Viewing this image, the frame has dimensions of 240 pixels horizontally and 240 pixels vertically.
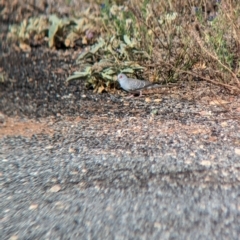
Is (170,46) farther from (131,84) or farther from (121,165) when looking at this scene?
(121,165)

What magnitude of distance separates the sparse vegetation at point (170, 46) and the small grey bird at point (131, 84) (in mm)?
226

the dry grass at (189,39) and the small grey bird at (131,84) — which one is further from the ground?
the dry grass at (189,39)

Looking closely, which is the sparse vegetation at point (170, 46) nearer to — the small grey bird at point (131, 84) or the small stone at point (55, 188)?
the small grey bird at point (131, 84)

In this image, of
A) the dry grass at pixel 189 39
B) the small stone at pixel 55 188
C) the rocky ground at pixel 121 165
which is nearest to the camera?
the rocky ground at pixel 121 165

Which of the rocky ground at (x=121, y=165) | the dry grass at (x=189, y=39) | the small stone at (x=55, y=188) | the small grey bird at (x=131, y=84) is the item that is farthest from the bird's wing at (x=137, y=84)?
the small stone at (x=55, y=188)

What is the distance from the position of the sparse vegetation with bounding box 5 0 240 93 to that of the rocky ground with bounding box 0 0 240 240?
0.18 meters

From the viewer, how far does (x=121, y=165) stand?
3803 millimetres

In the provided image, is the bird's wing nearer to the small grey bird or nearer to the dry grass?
the small grey bird

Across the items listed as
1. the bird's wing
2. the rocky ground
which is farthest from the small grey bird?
the rocky ground

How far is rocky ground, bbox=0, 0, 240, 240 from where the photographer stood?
3.13 meters

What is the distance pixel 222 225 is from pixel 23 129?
232 cm

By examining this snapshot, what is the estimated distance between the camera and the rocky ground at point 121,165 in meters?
3.13

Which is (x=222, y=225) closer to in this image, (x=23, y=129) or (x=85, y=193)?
(x=85, y=193)

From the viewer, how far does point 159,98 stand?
5133 millimetres
